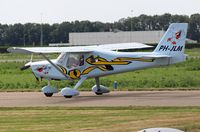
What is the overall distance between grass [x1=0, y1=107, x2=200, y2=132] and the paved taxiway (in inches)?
77.6

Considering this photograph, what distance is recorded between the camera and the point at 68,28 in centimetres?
15000

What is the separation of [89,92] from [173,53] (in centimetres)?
462

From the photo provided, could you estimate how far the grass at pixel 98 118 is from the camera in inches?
611

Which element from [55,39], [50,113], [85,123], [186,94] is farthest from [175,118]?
[55,39]

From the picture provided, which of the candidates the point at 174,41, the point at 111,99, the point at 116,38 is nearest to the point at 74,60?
the point at 111,99

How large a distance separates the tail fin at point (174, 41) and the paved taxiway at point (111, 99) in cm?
179

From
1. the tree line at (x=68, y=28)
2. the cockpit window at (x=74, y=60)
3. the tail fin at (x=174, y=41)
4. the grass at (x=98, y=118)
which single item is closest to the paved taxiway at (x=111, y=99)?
the cockpit window at (x=74, y=60)

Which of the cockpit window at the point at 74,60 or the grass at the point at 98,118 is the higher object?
the cockpit window at the point at 74,60

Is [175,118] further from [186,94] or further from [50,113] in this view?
[186,94]

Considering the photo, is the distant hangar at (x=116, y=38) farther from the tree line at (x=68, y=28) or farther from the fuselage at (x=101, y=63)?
the fuselage at (x=101, y=63)

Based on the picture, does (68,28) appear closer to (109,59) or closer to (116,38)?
(116,38)

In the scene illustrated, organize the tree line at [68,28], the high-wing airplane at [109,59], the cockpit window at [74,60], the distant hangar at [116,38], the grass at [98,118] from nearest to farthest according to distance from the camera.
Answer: the grass at [98,118], the high-wing airplane at [109,59], the cockpit window at [74,60], the distant hangar at [116,38], the tree line at [68,28]

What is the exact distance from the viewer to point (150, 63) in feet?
90.3

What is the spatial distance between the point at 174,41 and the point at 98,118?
35.2 feet
